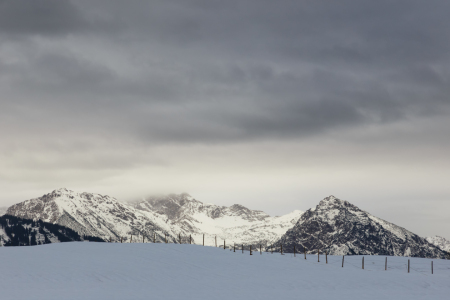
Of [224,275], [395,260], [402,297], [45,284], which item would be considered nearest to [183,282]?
[224,275]

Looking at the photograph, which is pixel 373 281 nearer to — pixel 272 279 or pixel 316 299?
pixel 272 279

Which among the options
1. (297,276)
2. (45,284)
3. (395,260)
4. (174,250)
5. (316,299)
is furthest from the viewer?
(395,260)

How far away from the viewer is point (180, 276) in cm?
6191

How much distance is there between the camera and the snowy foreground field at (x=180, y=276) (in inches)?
1949

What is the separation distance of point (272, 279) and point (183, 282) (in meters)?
13.5

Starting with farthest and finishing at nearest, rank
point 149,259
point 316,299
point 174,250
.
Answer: point 174,250 → point 149,259 → point 316,299

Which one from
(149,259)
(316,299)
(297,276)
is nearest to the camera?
(316,299)

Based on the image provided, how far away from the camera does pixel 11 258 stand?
69812 millimetres

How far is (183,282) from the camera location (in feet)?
189

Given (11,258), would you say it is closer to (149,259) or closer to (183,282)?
(149,259)

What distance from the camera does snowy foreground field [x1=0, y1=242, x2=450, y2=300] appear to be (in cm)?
4950

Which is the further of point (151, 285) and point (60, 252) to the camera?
point (60, 252)

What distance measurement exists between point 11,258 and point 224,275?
111 feet

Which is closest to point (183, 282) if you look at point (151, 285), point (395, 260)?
point (151, 285)
